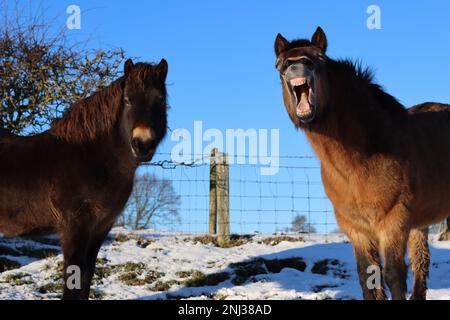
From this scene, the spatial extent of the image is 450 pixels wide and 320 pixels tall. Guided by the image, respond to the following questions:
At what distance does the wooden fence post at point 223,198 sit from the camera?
1059 centimetres

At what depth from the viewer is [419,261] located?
21.6 feet

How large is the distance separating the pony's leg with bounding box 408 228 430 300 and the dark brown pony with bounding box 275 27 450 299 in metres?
1.05

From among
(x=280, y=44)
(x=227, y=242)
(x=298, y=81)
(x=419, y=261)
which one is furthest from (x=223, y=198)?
(x=298, y=81)

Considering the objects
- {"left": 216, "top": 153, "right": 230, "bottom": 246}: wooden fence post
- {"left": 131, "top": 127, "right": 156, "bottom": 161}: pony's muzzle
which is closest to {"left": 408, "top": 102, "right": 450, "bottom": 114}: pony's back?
{"left": 131, "top": 127, "right": 156, "bottom": 161}: pony's muzzle

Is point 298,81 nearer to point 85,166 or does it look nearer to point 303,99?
point 303,99

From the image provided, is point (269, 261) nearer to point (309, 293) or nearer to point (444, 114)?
point (309, 293)

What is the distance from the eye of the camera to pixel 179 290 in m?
7.73

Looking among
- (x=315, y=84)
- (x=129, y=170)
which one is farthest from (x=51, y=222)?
(x=315, y=84)

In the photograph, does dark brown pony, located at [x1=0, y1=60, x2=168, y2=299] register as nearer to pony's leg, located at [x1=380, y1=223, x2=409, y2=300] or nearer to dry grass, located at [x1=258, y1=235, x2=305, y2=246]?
pony's leg, located at [x1=380, y1=223, x2=409, y2=300]

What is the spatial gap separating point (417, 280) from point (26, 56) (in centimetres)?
718

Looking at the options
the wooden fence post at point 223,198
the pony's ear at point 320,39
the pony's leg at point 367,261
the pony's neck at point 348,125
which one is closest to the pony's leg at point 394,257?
the pony's leg at point 367,261

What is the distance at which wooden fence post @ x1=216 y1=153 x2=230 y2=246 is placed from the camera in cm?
1059

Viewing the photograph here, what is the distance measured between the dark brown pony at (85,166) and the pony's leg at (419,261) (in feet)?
11.3

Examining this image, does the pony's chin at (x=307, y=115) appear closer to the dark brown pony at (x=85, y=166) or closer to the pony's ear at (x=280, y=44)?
the pony's ear at (x=280, y=44)
